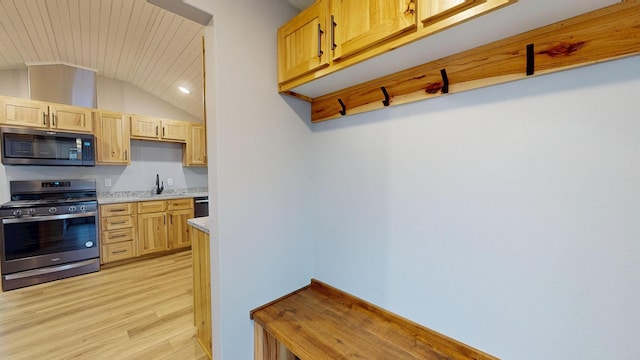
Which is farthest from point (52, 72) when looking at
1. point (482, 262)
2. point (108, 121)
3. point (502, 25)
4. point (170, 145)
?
point (482, 262)

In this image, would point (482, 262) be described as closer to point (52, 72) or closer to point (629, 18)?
point (629, 18)

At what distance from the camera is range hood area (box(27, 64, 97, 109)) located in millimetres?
2949

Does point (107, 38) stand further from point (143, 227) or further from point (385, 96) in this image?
point (385, 96)

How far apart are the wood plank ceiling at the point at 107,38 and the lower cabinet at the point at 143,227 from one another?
6.26 ft

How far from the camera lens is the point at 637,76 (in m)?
0.71

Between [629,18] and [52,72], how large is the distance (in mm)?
5125

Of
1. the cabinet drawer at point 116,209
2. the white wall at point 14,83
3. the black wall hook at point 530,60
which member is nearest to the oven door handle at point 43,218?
the cabinet drawer at point 116,209

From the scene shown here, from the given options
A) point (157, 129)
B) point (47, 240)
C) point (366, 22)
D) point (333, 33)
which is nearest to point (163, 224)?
point (47, 240)

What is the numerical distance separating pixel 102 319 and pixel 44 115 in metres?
2.65

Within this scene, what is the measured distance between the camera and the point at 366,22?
3.29 feet

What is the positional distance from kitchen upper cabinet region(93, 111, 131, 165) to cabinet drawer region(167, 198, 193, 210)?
863 millimetres

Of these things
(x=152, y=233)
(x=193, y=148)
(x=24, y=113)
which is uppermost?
(x=24, y=113)

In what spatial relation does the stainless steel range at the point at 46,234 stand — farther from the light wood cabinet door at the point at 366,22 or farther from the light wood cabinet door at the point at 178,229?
the light wood cabinet door at the point at 366,22

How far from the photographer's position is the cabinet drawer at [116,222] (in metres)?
3.17
